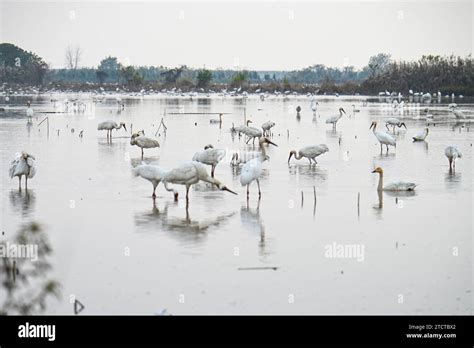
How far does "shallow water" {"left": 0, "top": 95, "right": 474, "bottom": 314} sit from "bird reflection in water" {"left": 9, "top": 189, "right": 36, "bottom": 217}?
32 millimetres

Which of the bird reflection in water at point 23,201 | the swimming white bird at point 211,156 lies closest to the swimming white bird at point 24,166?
the bird reflection in water at point 23,201

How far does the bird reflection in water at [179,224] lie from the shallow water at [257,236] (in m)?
0.02

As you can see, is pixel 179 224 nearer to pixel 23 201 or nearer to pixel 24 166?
pixel 23 201

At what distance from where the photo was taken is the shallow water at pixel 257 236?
9.79m

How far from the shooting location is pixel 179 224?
13.2 meters

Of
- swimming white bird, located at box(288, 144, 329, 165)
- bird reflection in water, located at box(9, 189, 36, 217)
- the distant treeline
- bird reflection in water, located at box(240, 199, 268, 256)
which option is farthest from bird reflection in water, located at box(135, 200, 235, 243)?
the distant treeline

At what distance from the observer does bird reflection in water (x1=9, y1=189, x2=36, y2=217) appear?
14391 millimetres

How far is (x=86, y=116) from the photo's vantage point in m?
40.9

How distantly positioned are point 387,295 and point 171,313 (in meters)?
2.52
